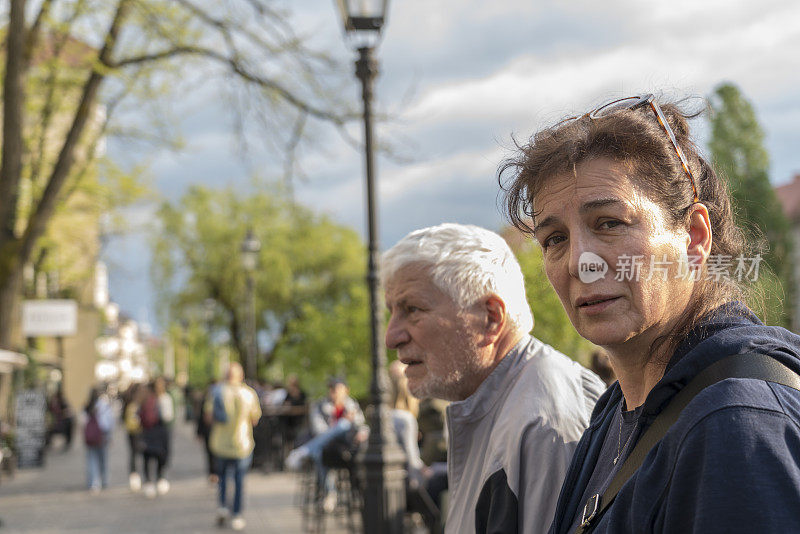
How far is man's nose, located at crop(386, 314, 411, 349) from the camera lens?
2695mm

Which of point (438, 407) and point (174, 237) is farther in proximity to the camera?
point (174, 237)

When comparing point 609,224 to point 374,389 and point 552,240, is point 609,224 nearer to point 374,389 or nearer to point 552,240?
point 552,240

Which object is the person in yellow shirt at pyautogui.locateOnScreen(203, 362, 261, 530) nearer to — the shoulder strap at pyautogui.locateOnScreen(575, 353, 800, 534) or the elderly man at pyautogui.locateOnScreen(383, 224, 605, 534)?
the elderly man at pyautogui.locateOnScreen(383, 224, 605, 534)

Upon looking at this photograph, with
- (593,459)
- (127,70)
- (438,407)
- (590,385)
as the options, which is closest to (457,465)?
(590,385)

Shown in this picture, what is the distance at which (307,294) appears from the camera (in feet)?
147

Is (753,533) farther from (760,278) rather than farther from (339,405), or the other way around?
(339,405)

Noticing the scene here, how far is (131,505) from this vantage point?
46.8 ft

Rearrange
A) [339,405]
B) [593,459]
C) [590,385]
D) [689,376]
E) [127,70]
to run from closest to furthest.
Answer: [689,376], [593,459], [590,385], [339,405], [127,70]

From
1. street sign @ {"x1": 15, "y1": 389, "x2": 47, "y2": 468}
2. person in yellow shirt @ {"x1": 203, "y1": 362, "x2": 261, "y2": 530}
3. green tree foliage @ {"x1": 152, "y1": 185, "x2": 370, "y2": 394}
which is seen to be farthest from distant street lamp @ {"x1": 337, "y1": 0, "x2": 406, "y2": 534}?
green tree foliage @ {"x1": 152, "y1": 185, "x2": 370, "y2": 394}

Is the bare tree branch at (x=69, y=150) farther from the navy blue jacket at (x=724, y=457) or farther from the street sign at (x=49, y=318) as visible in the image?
the navy blue jacket at (x=724, y=457)

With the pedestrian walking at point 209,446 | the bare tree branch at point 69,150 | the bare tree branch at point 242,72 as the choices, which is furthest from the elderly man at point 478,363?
the pedestrian walking at point 209,446

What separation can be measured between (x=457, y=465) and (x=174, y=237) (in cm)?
4371

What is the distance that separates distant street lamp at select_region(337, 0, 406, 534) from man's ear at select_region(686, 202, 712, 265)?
6144mm

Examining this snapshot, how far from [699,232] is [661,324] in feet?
0.56
